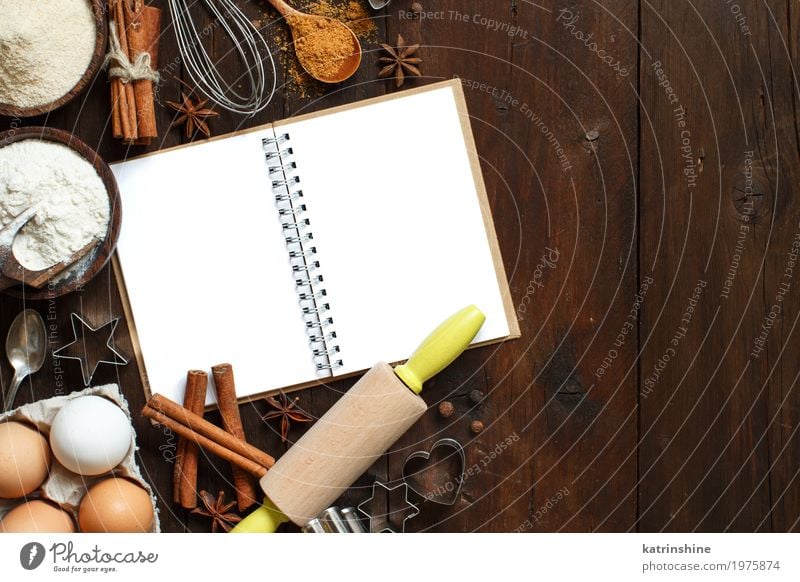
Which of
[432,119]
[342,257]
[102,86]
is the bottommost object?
[342,257]

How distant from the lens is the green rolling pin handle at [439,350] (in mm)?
757

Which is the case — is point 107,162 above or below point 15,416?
above

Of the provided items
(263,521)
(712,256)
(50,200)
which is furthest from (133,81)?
(712,256)

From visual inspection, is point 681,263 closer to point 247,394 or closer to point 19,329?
point 247,394

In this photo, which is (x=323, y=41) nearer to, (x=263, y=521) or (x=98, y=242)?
(x=98, y=242)

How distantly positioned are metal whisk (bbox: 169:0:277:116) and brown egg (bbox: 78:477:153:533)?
411 millimetres

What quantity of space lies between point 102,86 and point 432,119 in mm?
356

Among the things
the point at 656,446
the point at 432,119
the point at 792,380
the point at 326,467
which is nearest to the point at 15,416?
the point at 326,467

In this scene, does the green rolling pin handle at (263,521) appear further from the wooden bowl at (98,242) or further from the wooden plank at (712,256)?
the wooden plank at (712,256)

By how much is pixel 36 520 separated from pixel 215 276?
0.30 metres

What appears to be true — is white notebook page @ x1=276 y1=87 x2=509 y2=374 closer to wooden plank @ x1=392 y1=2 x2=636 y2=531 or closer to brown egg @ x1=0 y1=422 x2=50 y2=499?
wooden plank @ x1=392 y1=2 x2=636 y2=531

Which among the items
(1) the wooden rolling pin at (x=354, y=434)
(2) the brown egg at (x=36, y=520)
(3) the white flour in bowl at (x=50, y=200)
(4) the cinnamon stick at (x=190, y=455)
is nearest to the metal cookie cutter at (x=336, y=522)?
(1) the wooden rolling pin at (x=354, y=434)

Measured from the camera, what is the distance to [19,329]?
78 cm

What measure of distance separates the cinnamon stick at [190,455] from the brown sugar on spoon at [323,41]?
1.15ft
